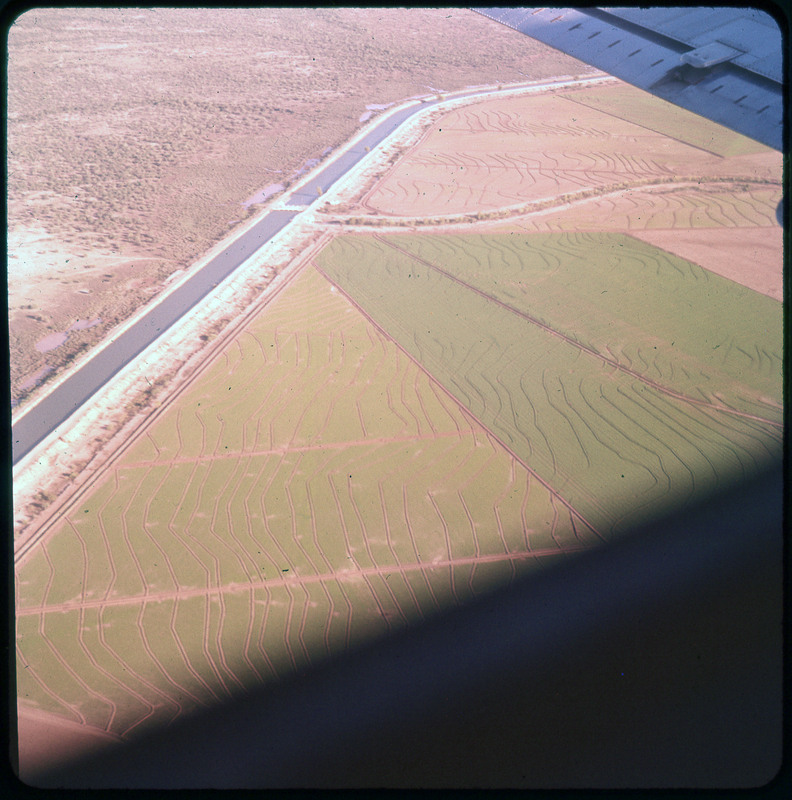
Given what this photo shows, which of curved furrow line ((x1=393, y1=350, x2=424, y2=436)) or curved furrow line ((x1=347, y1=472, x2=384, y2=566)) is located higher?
curved furrow line ((x1=393, y1=350, x2=424, y2=436))

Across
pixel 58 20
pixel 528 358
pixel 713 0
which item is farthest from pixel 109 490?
pixel 58 20

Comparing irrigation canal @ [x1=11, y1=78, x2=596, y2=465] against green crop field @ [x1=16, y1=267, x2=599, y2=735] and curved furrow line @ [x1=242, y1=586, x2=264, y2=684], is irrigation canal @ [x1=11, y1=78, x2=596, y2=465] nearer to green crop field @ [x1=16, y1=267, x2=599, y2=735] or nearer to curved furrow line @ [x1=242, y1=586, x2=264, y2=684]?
green crop field @ [x1=16, y1=267, x2=599, y2=735]

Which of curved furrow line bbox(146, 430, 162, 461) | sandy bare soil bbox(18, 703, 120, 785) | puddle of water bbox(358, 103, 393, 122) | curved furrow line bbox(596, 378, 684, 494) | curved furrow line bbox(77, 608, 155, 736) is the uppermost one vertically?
puddle of water bbox(358, 103, 393, 122)

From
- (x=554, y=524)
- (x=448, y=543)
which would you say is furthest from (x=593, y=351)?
(x=448, y=543)

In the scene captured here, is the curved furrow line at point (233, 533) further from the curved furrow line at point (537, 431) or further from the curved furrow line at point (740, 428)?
the curved furrow line at point (740, 428)

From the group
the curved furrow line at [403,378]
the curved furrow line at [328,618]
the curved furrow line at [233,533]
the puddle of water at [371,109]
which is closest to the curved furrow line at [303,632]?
the curved furrow line at [328,618]

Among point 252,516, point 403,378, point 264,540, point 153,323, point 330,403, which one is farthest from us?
point 153,323

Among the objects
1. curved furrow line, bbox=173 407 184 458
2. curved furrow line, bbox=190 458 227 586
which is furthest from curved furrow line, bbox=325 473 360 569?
curved furrow line, bbox=173 407 184 458

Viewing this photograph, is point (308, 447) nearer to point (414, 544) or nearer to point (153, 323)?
point (414, 544)
